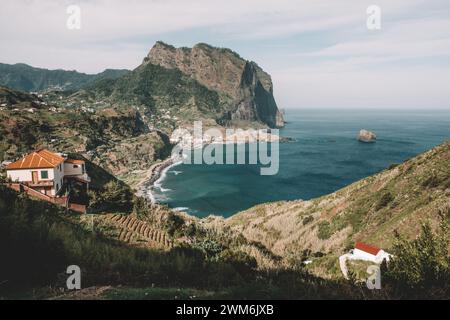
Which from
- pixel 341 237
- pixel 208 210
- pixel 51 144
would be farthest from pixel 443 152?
pixel 51 144

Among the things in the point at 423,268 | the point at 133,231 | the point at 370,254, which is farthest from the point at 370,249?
the point at 133,231

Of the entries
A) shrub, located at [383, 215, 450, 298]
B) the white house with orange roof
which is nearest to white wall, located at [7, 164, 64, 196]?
the white house with orange roof

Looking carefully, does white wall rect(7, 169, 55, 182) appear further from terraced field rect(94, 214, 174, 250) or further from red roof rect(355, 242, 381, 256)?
red roof rect(355, 242, 381, 256)

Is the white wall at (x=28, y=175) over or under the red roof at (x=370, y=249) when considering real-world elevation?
over

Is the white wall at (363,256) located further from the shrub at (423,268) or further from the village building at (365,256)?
the shrub at (423,268)

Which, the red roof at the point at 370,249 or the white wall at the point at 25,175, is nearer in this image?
the red roof at the point at 370,249

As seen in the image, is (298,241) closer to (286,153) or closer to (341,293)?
(341,293)

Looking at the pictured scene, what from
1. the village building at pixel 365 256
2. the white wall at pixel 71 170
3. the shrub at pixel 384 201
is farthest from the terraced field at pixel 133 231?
the shrub at pixel 384 201

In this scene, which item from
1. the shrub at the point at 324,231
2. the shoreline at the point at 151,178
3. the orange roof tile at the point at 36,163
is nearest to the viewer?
the shrub at the point at 324,231
